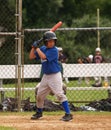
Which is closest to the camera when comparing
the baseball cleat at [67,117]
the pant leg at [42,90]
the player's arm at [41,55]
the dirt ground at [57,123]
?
the dirt ground at [57,123]

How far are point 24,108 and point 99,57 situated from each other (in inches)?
303

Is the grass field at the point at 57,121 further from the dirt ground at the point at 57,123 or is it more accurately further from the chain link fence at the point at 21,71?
the chain link fence at the point at 21,71

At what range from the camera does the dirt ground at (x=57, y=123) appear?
34.3ft

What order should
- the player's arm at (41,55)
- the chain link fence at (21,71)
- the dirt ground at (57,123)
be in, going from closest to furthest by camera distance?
the dirt ground at (57,123), the player's arm at (41,55), the chain link fence at (21,71)

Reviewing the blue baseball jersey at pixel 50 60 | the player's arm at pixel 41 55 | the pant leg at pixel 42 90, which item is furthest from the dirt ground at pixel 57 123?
the player's arm at pixel 41 55

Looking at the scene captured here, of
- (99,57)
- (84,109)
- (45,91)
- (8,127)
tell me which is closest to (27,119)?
(45,91)

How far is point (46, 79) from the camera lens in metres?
11.6

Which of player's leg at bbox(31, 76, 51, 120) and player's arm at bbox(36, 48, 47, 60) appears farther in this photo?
player's leg at bbox(31, 76, 51, 120)

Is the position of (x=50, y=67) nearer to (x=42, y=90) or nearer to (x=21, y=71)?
(x=42, y=90)

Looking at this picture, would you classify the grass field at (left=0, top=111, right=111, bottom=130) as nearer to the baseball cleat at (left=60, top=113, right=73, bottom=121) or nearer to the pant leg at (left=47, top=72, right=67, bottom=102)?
the baseball cleat at (left=60, top=113, right=73, bottom=121)

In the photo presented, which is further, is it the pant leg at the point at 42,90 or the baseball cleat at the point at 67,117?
the pant leg at the point at 42,90

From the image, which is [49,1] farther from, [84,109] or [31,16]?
[84,109]

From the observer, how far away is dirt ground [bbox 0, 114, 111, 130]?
34.3 feet

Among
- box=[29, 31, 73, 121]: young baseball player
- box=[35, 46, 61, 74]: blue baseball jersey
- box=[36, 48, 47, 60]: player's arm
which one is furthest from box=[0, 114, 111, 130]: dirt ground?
box=[36, 48, 47, 60]: player's arm
